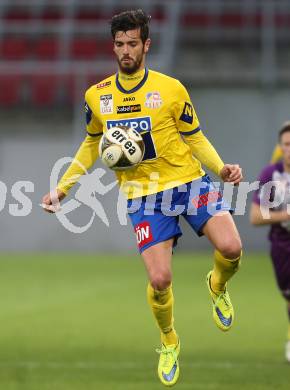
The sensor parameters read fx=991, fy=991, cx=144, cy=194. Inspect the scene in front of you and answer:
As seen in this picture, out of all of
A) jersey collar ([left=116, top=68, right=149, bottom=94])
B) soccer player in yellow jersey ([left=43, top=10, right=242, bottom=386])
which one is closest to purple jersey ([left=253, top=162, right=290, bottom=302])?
soccer player in yellow jersey ([left=43, top=10, right=242, bottom=386])

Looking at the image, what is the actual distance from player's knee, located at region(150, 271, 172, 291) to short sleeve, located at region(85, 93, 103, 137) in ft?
3.74

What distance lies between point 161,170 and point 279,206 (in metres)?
1.96

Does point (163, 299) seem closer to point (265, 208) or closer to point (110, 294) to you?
point (265, 208)

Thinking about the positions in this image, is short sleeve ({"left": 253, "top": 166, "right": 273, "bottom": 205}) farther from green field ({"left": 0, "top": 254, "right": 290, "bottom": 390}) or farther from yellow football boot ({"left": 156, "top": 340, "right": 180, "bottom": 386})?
yellow football boot ({"left": 156, "top": 340, "right": 180, "bottom": 386})

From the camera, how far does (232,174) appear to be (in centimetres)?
620

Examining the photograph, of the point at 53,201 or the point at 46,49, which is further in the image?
the point at 46,49

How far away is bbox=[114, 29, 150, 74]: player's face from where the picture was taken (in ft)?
21.0

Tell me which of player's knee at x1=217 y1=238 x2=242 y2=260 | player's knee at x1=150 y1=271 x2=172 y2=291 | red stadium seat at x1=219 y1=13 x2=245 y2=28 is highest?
player's knee at x1=217 y1=238 x2=242 y2=260

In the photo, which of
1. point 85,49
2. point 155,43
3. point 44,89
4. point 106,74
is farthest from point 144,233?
point 85,49

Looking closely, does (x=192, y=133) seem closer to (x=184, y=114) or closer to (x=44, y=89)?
(x=184, y=114)

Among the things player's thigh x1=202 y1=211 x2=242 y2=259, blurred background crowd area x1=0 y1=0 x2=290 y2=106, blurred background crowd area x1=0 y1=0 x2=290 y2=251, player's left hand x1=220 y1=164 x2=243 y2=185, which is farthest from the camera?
blurred background crowd area x1=0 y1=0 x2=290 y2=106

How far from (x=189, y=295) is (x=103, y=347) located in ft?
15.6

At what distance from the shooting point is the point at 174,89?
657 cm

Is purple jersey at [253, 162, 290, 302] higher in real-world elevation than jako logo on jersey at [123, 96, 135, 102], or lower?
lower
